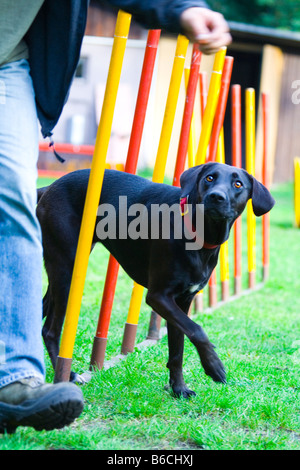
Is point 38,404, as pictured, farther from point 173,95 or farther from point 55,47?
point 173,95

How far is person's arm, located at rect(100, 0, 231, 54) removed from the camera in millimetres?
2074

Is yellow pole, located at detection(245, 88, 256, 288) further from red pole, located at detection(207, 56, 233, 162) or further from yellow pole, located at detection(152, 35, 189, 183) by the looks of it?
yellow pole, located at detection(152, 35, 189, 183)

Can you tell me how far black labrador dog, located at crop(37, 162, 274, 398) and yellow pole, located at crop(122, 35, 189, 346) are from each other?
10.4 inches

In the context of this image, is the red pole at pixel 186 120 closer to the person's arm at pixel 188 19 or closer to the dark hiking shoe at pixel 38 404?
the person's arm at pixel 188 19

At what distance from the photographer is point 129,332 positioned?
12.7 feet

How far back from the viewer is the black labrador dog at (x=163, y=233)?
3152 mm

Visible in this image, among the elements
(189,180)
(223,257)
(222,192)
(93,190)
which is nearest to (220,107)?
(223,257)

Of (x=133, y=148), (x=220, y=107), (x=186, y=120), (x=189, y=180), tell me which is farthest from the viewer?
(x=220, y=107)

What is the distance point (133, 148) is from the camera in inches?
139

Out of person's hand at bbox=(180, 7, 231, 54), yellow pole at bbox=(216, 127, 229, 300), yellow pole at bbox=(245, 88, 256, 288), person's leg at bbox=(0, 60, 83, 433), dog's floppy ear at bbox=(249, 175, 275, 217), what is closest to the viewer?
person's hand at bbox=(180, 7, 231, 54)

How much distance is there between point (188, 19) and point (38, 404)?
1.30 meters

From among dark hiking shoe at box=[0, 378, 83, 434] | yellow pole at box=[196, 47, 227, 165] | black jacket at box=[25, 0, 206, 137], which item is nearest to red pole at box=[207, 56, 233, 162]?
yellow pole at box=[196, 47, 227, 165]

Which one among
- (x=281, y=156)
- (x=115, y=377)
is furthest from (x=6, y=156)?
(x=281, y=156)

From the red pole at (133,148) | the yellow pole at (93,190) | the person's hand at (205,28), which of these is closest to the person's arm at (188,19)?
the person's hand at (205,28)
